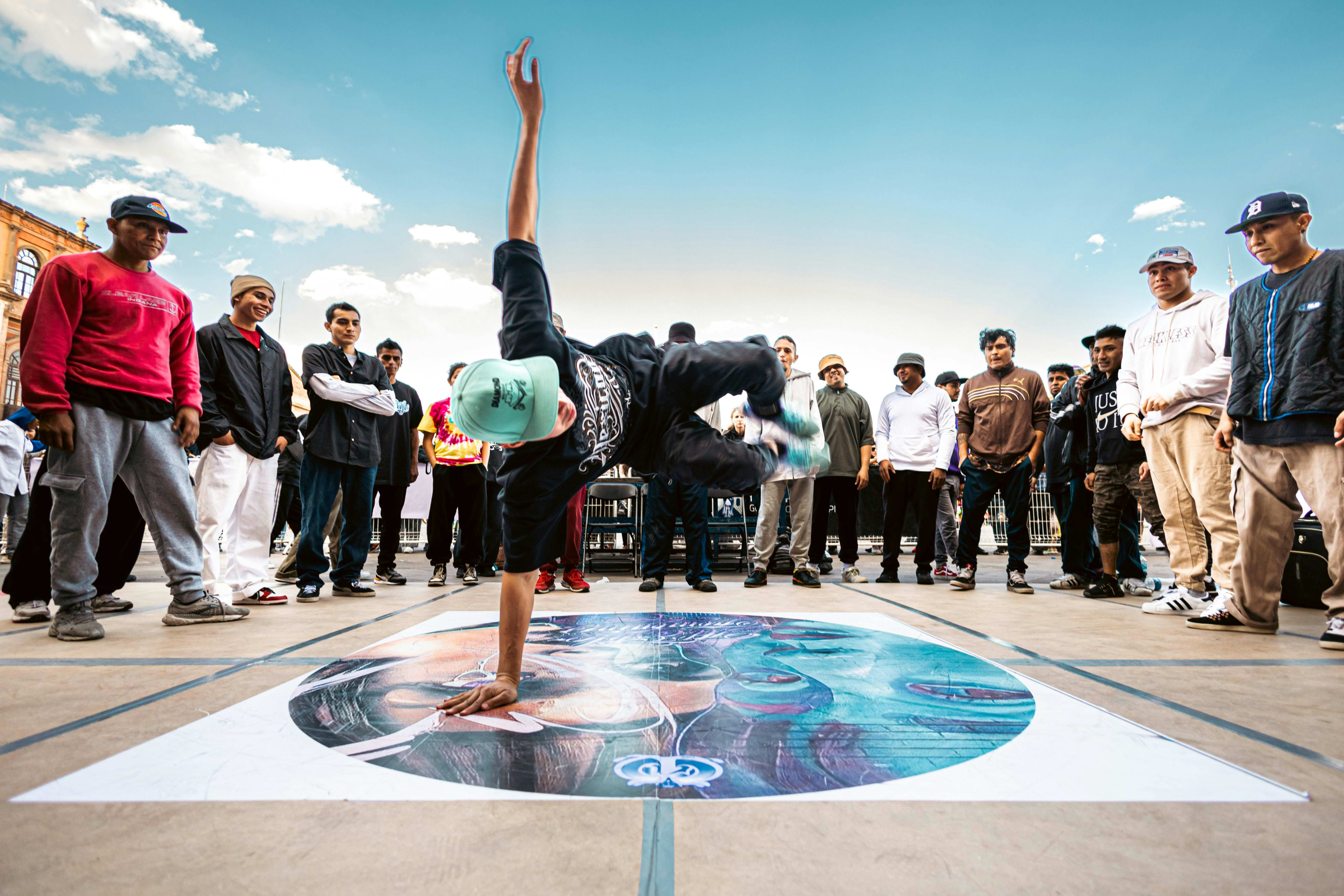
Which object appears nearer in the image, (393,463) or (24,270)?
(393,463)

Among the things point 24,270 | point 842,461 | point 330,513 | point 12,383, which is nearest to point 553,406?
point 330,513

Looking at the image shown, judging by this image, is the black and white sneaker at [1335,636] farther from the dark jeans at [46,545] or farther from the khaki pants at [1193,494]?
the dark jeans at [46,545]

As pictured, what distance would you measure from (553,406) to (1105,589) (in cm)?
442

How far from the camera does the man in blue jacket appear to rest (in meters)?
2.67

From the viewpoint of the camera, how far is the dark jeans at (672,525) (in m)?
4.61

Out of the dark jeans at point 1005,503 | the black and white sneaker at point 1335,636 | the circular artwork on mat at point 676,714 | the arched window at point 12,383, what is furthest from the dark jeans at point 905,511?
the arched window at point 12,383

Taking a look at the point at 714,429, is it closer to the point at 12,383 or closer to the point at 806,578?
the point at 806,578

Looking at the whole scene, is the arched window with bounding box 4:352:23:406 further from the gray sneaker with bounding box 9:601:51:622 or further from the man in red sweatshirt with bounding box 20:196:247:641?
the man in red sweatshirt with bounding box 20:196:247:641

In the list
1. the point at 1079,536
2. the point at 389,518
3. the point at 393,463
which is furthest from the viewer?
the point at 389,518

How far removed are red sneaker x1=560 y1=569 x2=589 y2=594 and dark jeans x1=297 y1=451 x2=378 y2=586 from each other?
139cm

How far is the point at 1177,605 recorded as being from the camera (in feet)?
11.7

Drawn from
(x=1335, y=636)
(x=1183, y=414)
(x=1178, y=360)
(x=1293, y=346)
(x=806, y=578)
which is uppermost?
(x=1178, y=360)

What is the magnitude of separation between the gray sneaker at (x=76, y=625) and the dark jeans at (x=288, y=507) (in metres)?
3.68

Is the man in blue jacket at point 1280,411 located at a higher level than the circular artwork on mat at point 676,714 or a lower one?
higher
